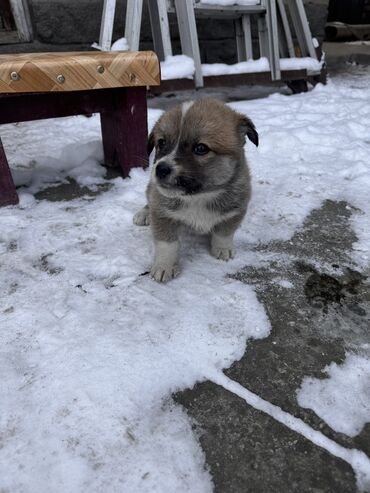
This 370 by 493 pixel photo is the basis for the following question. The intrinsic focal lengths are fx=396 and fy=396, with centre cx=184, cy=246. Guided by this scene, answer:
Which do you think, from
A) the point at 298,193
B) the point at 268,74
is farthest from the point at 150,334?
the point at 268,74

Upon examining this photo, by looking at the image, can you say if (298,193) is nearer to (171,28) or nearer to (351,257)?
(351,257)

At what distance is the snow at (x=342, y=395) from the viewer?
158 cm

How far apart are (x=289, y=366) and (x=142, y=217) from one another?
152 centimetres

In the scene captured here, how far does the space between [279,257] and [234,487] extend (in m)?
1.48

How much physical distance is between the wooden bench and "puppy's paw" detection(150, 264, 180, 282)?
1442 mm

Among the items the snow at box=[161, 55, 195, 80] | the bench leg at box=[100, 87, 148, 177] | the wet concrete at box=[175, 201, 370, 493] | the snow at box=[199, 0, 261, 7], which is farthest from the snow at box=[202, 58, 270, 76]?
the wet concrete at box=[175, 201, 370, 493]

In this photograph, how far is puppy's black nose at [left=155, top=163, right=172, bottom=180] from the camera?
1.98m

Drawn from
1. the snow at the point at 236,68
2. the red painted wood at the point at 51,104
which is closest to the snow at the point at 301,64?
the snow at the point at 236,68

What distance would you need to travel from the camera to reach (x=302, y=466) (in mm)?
1433

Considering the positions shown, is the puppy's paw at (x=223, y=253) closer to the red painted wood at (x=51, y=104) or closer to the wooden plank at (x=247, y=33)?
the red painted wood at (x=51, y=104)

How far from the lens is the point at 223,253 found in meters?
2.53

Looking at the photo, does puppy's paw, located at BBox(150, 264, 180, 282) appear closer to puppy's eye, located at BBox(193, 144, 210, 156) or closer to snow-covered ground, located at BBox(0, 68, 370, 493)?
snow-covered ground, located at BBox(0, 68, 370, 493)

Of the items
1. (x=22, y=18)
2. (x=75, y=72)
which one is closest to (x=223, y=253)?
(x=75, y=72)

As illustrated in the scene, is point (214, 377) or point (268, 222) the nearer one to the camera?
point (214, 377)
